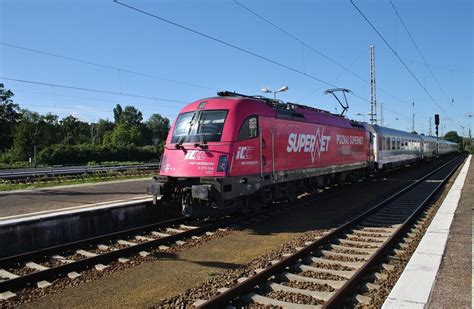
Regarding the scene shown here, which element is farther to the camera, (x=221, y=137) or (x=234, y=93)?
(x=234, y=93)

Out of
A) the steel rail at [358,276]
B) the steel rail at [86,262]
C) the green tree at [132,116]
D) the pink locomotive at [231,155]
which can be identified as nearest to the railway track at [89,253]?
the steel rail at [86,262]

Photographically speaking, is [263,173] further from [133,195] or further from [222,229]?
[133,195]

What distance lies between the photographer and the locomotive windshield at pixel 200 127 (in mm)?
10492

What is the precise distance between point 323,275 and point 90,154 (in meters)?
46.0

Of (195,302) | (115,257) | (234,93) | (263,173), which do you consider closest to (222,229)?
(263,173)

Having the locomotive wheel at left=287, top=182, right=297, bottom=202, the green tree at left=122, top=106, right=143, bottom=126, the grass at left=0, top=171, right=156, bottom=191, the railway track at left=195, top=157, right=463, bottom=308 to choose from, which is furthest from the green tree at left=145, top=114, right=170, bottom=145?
the railway track at left=195, top=157, right=463, bottom=308

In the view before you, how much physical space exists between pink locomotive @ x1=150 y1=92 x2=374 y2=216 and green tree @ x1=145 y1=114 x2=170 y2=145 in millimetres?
104020

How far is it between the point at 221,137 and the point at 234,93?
2.01 metres

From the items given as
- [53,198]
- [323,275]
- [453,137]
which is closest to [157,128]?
[453,137]

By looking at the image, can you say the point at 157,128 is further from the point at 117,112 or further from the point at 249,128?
the point at 249,128

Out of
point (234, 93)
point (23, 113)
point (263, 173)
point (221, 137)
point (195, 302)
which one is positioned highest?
point (23, 113)

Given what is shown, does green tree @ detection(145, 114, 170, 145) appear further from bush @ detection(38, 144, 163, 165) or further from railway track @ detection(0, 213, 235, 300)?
railway track @ detection(0, 213, 235, 300)

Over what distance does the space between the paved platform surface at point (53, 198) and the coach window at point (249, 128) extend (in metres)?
5.74

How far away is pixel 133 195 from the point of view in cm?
1583
